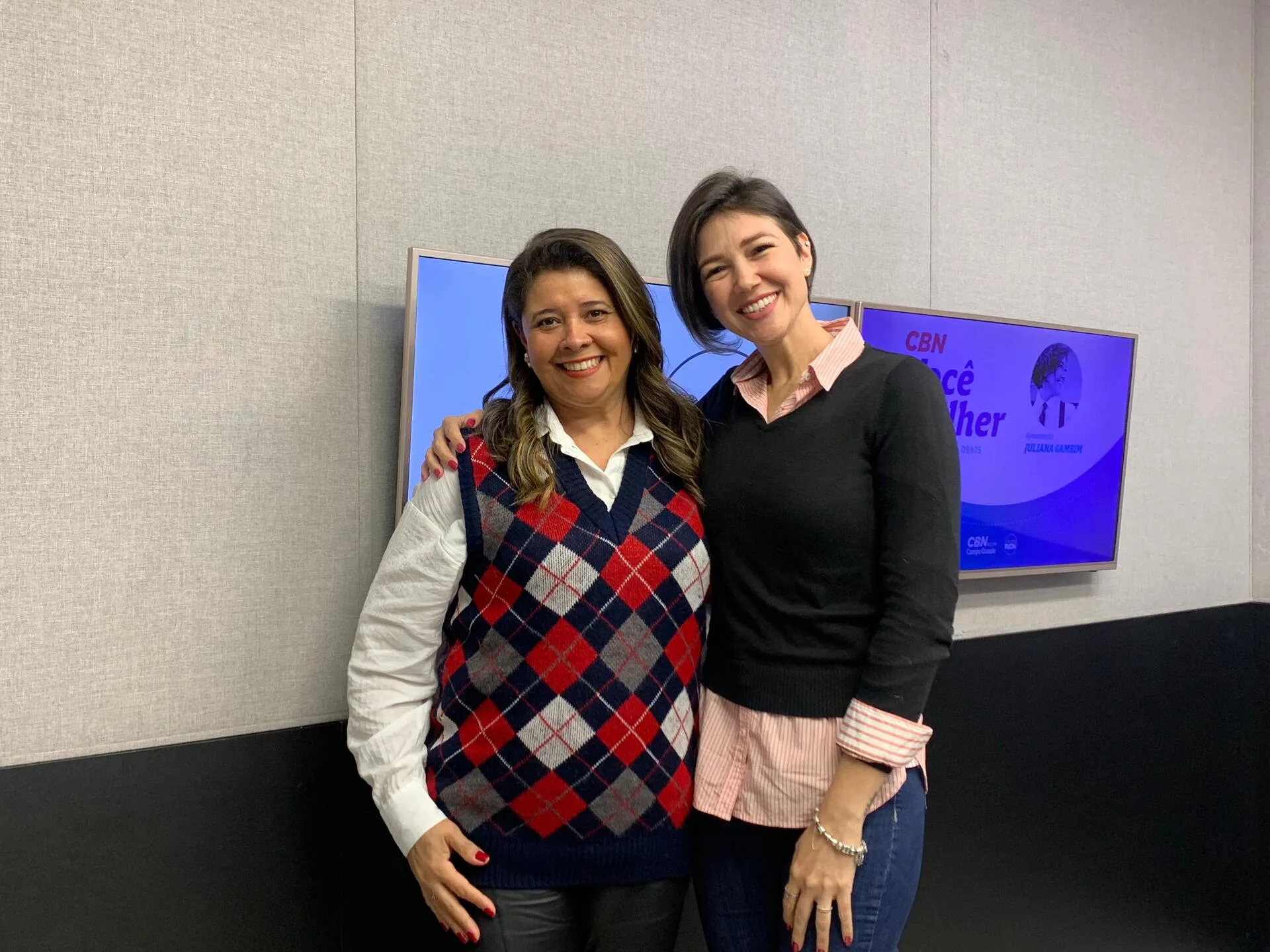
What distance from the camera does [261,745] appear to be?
1.75 metres

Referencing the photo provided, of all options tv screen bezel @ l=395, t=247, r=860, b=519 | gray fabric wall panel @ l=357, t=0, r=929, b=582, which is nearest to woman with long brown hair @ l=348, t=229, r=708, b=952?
tv screen bezel @ l=395, t=247, r=860, b=519

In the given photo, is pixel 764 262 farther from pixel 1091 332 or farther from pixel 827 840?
pixel 1091 332

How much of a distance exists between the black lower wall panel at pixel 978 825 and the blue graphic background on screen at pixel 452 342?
0.61 meters

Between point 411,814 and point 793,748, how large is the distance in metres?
0.54

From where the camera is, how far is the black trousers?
4.48 ft

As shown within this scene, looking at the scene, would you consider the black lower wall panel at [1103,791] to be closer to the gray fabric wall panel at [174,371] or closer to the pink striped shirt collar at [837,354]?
the pink striped shirt collar at [837,354]

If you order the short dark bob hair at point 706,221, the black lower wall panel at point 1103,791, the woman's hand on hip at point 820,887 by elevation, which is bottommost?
the black lower wall panel at point 1103,791

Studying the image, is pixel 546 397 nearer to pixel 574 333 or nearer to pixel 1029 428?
pixel 574 333

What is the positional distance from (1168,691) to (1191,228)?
1.50 metres

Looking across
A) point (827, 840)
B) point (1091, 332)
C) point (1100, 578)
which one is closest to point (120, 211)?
point (827, 840)

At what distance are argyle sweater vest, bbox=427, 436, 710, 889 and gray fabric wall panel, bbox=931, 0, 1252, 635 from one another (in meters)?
1.56

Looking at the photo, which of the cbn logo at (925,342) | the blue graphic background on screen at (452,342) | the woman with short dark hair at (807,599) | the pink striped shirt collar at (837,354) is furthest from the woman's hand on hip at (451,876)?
the cbn logo at (925,342)

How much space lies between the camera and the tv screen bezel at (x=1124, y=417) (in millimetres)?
2486

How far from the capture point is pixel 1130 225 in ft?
10.2
